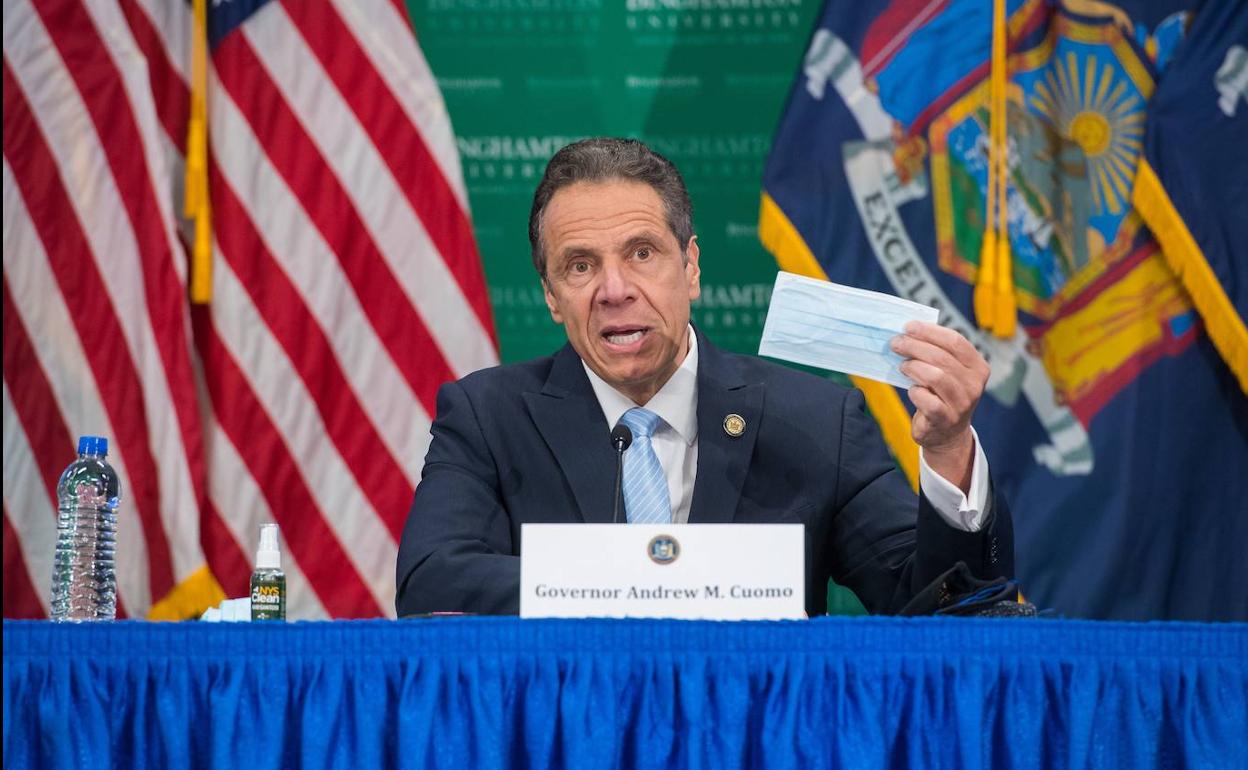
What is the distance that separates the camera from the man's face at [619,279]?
2480mm

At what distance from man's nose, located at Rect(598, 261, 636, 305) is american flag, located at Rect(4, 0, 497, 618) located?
1.65 metres

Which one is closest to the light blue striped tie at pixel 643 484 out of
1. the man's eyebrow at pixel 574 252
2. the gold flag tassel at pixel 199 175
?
the man's eyebrow at pixel 574 252

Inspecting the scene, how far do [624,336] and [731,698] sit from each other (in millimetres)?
1085

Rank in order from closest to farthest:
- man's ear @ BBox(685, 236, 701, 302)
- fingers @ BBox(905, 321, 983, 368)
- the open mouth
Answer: fingers @ BBox(905, 321, 983, 368) < the open mouth < man's ear @ BBox(685, 236, 701, 302)

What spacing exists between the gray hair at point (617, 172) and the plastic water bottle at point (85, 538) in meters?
0.94

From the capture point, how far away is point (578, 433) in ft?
8.17

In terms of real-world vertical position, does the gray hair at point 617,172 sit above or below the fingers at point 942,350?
above

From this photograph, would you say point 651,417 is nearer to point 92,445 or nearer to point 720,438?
point 720,438

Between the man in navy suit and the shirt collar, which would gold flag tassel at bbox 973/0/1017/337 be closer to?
the man in navy suit

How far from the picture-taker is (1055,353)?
3.93 meters

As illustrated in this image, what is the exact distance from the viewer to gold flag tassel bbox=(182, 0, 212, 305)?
400cm

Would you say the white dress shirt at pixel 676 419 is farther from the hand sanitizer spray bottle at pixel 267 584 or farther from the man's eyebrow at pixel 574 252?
the hand sanitizer spray bottle at pixel 267 584

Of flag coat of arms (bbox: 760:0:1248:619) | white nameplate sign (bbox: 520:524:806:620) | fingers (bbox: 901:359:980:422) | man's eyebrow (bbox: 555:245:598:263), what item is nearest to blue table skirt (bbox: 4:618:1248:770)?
white nameplate sign (bbox: 520:524:806:620)

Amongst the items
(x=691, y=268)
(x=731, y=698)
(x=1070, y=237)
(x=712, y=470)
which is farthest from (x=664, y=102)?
(x=731, y=698)
